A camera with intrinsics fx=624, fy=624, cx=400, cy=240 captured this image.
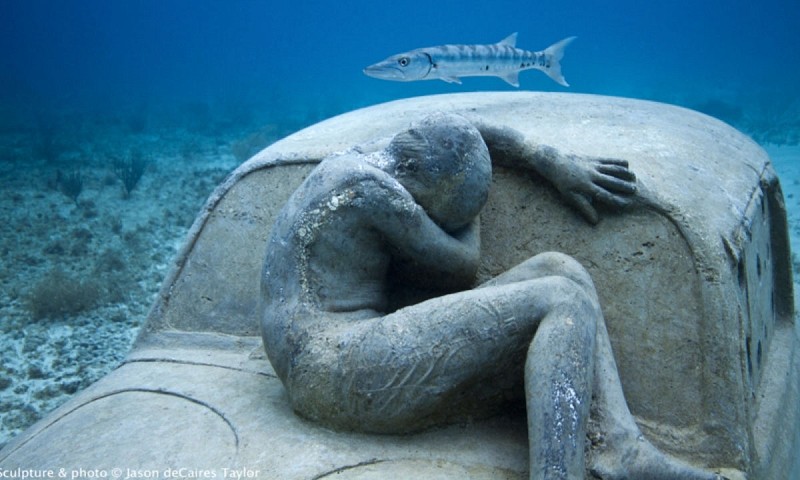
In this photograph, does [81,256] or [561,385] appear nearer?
[561,385]

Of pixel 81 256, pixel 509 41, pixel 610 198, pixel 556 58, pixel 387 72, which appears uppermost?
pixel 509 41

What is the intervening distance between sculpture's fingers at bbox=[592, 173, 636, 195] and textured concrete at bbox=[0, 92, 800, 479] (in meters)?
0.09

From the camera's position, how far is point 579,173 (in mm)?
2904

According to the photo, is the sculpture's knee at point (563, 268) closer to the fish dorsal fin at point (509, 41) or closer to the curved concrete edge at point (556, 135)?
the curved concrete edge at point (556, 135)

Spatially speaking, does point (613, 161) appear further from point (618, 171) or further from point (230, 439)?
point (230, 439)

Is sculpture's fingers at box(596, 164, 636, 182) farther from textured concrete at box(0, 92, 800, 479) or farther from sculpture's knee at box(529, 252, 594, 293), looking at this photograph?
sculpture's knee at box(529, 252, 594, 293)

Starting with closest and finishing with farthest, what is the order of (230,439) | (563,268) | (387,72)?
(230,439) < (563,268) < (387,72)

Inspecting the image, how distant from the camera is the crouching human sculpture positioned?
2.22 meters

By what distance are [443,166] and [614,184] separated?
0.84 m

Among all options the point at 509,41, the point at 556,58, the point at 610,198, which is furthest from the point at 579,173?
the point at 509,41

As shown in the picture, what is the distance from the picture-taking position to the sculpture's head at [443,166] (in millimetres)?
2664

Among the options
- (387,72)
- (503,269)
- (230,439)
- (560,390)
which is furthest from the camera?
(387,72)

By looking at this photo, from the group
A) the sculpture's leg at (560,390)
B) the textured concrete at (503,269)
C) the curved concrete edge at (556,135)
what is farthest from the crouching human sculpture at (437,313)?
the curved concrete edge at (556,135)

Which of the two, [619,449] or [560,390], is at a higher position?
[560,390]
